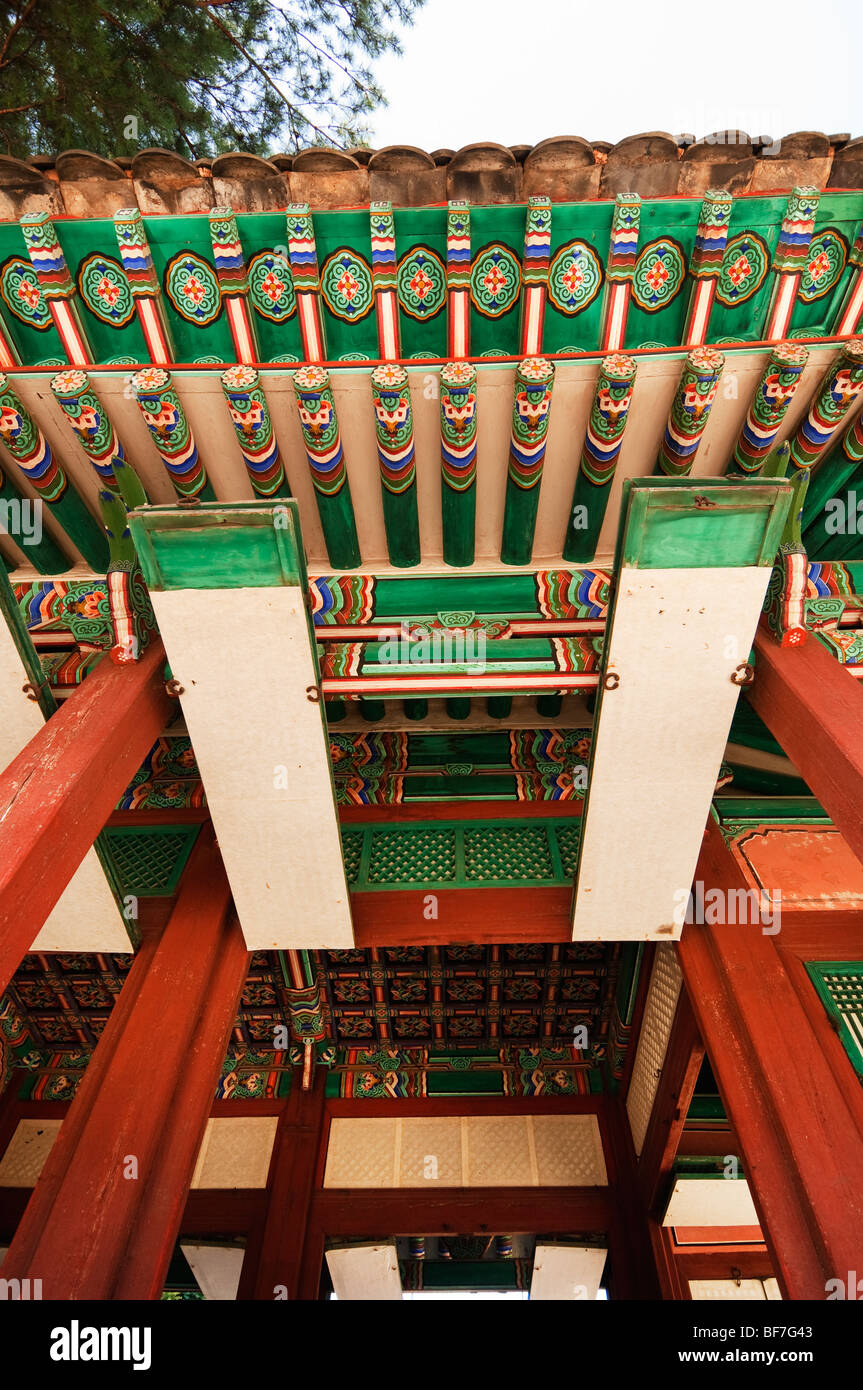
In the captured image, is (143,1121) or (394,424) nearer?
(143,1121)

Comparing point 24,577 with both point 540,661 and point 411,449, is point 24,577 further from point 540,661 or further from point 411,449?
point 540,661

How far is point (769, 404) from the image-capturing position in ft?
12.5

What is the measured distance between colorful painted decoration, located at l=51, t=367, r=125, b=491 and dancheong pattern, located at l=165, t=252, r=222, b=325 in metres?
0.62

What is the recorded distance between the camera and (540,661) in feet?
13.4

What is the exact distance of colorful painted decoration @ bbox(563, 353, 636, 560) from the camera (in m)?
3.64

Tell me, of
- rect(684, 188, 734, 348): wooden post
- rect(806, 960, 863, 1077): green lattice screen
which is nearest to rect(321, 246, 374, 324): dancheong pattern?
rect(684, 188, 734, 348): wooden post

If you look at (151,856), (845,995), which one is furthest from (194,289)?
(845,995)

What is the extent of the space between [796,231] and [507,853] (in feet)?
13.0

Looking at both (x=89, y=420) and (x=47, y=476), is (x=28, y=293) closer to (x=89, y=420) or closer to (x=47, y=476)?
(x=89, y=420)

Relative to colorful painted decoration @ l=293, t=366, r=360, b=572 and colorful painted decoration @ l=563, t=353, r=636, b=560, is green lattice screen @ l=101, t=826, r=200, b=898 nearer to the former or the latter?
colorful painted decoration @ l=293, t=366, r=360, b=572

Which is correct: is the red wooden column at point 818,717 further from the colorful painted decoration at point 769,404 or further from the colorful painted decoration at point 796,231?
the colorful painted decoration at point 796,231

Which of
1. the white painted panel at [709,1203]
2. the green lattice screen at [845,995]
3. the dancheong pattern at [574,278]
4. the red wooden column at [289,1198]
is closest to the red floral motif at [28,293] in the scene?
the dancheong pattern at [574,278]

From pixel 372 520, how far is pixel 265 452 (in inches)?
30.5

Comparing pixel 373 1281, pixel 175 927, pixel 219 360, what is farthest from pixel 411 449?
pixel 373 1281
